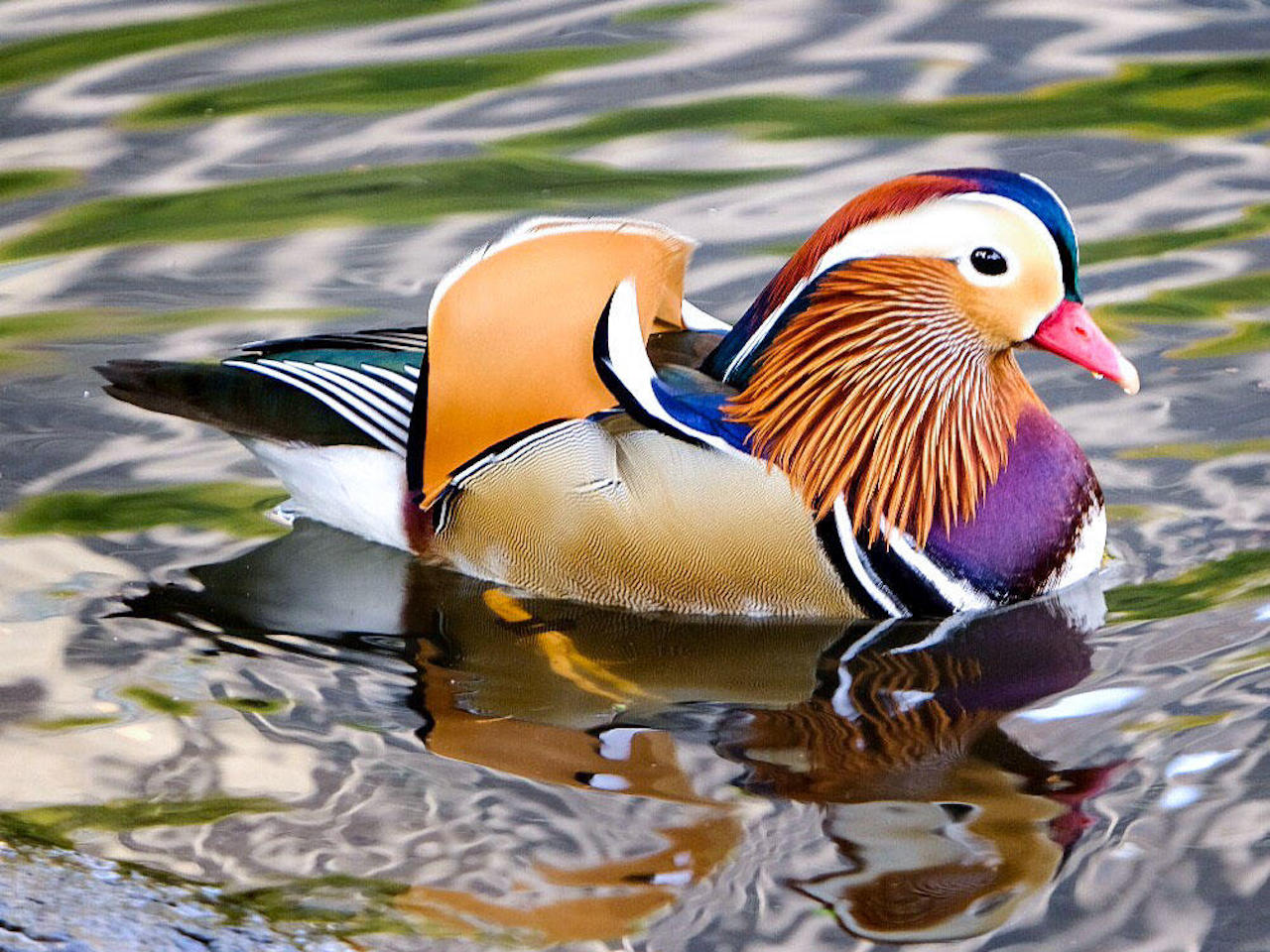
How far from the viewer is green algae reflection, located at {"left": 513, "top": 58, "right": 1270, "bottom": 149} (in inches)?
278

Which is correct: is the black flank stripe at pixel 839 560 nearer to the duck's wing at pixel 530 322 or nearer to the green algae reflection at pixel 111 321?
the duck's wing at pixel 530 322

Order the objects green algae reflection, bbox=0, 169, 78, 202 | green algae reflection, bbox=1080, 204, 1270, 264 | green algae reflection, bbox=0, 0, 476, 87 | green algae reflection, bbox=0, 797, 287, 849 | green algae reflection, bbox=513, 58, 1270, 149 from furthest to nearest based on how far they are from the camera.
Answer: green algae reflection, bbox=0, 0, 476, 87
green algae reflection, bbox=513, 58, 1270, 149
green algae reflection, bbox=0, 169, 78, 202
green algae reflection, bbox=1080, 204, 1270, 264
green algae reflection, bbox=0, 797, 287, 849

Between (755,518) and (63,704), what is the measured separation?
1517 millimetres

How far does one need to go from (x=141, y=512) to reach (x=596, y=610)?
4.12ft

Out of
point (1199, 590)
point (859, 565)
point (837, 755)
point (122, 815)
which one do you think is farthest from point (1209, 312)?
point (122, 815)

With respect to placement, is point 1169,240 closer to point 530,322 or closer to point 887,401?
point 887,401

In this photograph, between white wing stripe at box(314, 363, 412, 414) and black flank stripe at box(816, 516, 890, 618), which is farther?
white wing stripe at box(314, 363, 412, 414)

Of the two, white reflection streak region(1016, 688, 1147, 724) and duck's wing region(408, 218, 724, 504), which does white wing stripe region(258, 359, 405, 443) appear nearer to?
duck's wing region(408, 218, 724, 504)

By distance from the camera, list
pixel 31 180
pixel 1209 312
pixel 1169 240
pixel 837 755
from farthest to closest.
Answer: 1. pixel 31 180
2. pixel 1169 240
3. pixel 1209 312
4. pixel 837 755

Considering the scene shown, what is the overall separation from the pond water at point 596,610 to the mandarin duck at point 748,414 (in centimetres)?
15

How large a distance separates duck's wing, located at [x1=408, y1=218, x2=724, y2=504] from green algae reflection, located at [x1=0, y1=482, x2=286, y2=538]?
2.49ft

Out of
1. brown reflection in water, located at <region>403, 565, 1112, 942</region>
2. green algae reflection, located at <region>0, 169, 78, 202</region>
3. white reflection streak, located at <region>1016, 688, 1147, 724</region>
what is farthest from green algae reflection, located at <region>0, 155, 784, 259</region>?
white reflection streak, located at <region>1016, 688, 1147, 724</region>

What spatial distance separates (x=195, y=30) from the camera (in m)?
8.19

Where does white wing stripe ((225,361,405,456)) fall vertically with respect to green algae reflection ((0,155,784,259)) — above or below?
below
